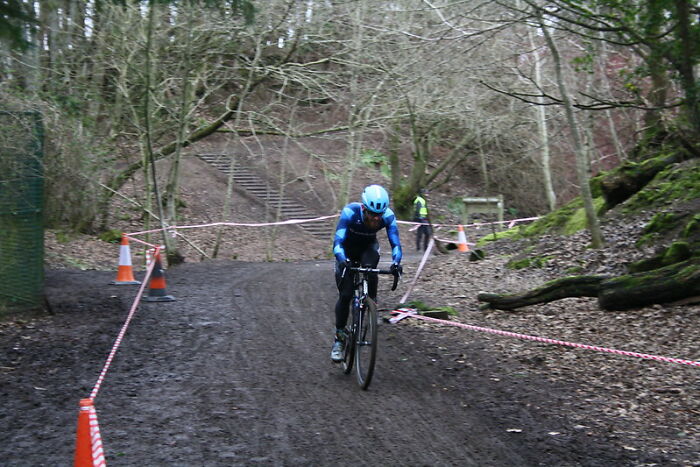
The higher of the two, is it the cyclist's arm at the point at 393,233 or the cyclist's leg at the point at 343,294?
the cyclist's arm at the point at 393,233

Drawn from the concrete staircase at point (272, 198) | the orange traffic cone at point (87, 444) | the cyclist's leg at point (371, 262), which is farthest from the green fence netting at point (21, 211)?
the concrete staircase at point (272, 198)

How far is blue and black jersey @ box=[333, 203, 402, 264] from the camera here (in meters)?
8.23

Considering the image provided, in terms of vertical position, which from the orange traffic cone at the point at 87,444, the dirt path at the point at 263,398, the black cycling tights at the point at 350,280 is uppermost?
the black cycling tights at the point at 350,280

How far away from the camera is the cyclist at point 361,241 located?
26.3 ft

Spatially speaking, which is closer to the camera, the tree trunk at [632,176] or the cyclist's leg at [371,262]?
the cyclist's leg at [371,262]

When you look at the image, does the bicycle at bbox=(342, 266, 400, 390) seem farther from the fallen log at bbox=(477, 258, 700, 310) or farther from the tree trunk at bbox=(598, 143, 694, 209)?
the tree trunk at bbox=(598, 143, 694, 209)

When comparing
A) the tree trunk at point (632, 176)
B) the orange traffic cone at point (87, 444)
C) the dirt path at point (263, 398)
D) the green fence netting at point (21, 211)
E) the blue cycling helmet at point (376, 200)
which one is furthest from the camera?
the tree trunk at point (632, 176)

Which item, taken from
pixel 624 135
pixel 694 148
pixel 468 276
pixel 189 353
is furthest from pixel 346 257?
pixel 624 135

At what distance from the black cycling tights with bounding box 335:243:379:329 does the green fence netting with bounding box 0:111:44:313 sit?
15.3 ft

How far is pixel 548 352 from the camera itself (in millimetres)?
9391

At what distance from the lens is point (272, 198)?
36.5m

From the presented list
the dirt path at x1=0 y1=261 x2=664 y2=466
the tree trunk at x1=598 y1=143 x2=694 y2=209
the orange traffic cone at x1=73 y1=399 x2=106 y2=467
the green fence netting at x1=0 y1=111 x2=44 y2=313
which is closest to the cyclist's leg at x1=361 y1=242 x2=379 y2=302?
the dirt path at x1=0 y1=261 x2=664 y2=466

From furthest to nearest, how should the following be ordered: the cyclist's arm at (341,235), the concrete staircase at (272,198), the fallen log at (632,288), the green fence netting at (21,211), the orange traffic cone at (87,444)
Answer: the concrete staircase at (272,198), the green fence netting at (21,211), the fallen log at (632,288), the cyclist's arm at (341,235), the orange traffic cone at (87,444)

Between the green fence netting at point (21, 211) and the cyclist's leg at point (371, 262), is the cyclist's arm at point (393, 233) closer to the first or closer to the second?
the cyclist's leg at point (371, 262)
